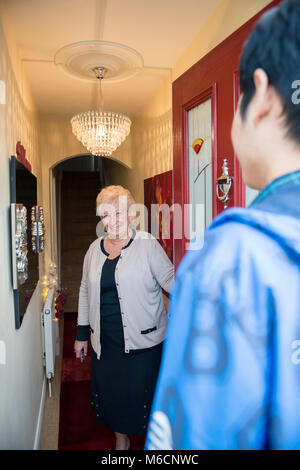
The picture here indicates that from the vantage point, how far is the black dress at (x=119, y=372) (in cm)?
196

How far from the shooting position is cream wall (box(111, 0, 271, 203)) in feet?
5.31

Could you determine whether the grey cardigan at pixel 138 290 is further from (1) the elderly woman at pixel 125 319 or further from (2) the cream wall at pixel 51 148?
(2) the cream wall at pixel 51 148

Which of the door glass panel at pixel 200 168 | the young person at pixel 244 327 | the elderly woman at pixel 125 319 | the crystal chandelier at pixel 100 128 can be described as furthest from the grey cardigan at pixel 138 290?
the young person at pixel 244 327

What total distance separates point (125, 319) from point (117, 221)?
22.5 inches

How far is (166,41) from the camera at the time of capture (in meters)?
2.17

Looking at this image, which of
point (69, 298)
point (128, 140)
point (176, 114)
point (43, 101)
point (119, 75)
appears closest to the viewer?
point (176, 114)

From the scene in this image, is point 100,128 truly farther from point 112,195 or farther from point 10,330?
point 10,330

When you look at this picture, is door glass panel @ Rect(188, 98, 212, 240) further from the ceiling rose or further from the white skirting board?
the white skirting board

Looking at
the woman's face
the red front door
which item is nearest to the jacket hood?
the red front door

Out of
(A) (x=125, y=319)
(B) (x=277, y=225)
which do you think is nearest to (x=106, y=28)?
(A) (x=125, y=319)

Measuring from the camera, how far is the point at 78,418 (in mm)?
2699
